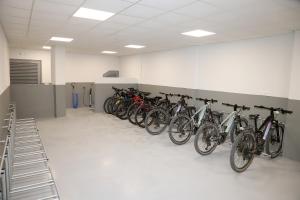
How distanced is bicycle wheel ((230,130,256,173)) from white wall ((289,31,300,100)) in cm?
123

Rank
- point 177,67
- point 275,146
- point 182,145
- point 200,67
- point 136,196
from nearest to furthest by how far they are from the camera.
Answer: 1. point 136,196
2. point 275,146
3. point 182,145
4. point 200,67
5. point 177,67

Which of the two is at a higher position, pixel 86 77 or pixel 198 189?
pixel 86 77

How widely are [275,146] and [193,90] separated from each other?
2406 millimetres

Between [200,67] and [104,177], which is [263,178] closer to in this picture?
[104,177]

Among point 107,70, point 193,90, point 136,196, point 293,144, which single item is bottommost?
point 136,196

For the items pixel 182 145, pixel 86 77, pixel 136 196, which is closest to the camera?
pixel 136 196

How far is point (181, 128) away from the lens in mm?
4027

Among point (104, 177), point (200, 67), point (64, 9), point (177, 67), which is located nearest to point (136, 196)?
point (104, 177)

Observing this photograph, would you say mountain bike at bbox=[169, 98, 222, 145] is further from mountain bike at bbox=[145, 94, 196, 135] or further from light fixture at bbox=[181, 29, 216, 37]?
light fixture at bbox=[181, 29, 216, 37]

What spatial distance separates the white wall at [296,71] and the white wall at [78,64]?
6183 millimetres

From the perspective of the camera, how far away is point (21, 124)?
15.7 feet

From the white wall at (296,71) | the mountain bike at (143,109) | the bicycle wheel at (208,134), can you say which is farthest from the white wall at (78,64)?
the white wall at (296,71)

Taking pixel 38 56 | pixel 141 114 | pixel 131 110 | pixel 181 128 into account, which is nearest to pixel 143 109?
pixel 141 114

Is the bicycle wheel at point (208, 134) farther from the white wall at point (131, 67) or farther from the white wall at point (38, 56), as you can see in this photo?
the white wall at point (38, 56)
